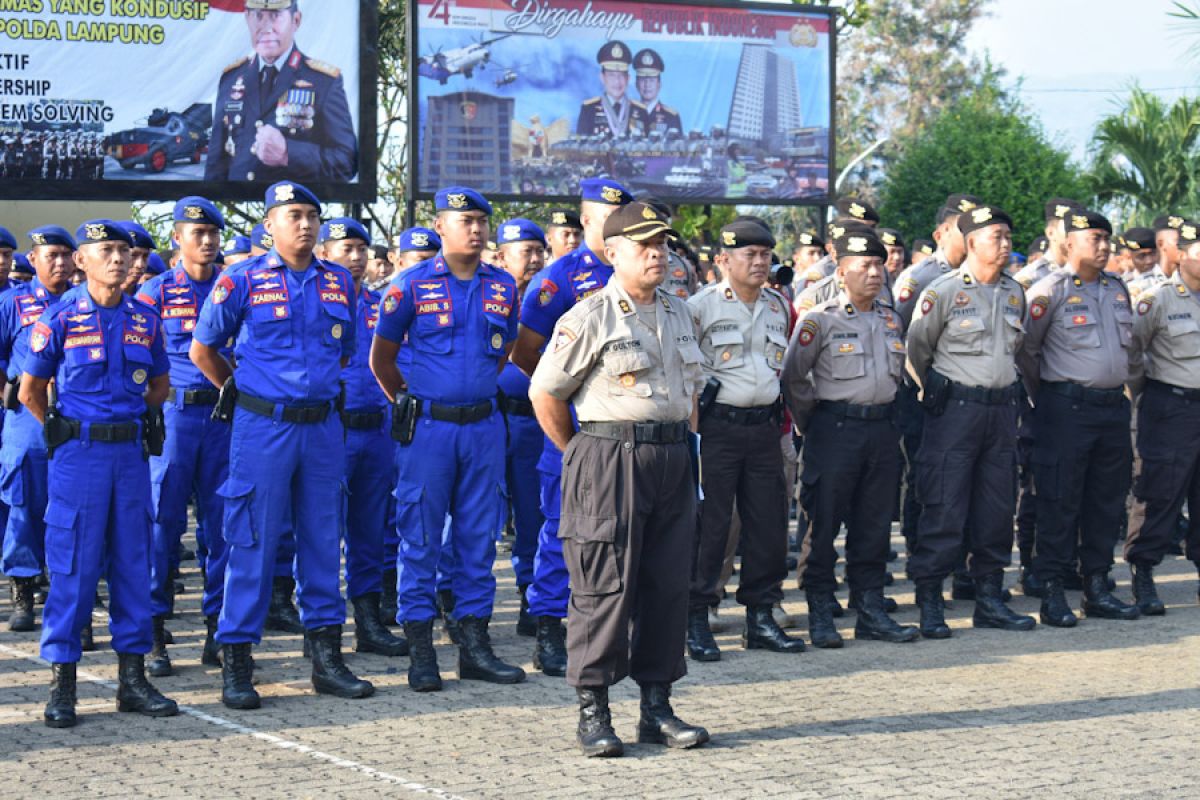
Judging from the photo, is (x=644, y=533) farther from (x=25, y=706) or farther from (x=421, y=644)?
(x=25, y=706)

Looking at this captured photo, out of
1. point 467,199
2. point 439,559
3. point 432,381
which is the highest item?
point 467,199

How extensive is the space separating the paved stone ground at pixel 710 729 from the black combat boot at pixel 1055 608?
420mm

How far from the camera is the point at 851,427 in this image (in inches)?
342

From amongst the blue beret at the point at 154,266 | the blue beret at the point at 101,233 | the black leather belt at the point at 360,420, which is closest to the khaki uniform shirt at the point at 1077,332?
the black leather belt at the point at 360,420

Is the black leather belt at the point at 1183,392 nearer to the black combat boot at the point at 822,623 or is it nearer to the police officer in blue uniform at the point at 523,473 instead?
the black combat boot at the point at 822,623

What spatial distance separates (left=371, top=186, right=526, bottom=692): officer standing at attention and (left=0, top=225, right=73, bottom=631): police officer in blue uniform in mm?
2512

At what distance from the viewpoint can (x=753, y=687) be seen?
7664mm

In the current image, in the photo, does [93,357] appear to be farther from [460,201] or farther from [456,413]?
[460,201]

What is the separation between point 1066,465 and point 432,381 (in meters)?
3.89

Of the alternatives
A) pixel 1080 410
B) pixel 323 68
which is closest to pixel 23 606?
pixel 1080 410

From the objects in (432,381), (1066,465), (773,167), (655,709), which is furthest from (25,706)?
(773,167)

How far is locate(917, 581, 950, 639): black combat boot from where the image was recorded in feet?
29.2

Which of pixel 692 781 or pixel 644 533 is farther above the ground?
pixel 644 533

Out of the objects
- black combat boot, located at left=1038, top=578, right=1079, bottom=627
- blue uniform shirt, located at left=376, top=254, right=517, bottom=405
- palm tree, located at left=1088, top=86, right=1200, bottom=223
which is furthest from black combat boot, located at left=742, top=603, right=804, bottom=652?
palm tree, located at left=1088, top=86, right=1200, bottom=223
